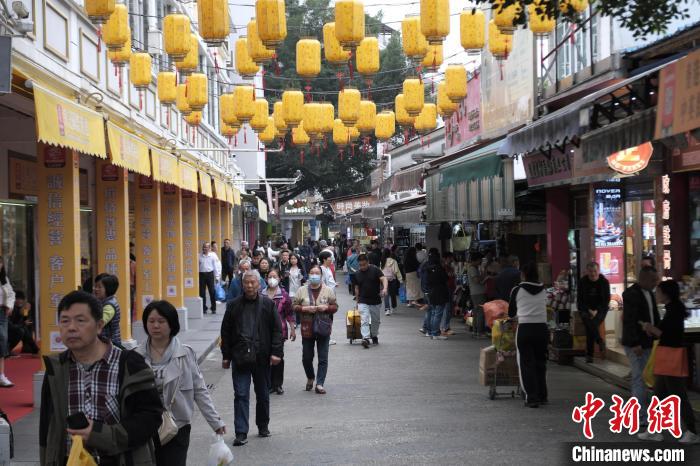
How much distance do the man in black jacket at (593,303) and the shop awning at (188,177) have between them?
863cm

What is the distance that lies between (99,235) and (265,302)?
6996 mm

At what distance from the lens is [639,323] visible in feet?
33.2

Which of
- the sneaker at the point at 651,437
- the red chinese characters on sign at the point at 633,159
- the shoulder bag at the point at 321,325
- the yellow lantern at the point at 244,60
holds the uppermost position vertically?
the yellow lantern at the point at 244,60

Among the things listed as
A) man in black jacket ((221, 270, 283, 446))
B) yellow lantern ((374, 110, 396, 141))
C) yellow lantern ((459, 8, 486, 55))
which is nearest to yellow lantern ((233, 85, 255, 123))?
yellow lantern ((374, 110, 396, 141))

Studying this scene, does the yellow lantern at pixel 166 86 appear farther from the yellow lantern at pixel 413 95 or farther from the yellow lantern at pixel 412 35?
the yellow lantern at pixel 412 35

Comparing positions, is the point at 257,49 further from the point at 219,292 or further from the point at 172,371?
the point at 219,292

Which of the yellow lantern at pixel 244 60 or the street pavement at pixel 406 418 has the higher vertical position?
the yellow lantern at pixel 244 60

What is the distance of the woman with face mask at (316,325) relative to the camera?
13.3m

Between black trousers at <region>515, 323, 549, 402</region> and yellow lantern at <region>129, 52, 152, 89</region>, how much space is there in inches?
367

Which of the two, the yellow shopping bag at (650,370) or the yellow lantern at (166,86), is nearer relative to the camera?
the yellow shopping bag at (650,370)

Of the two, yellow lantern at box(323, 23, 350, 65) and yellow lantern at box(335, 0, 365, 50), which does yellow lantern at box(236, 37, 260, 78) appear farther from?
yellow lantern at box(335, 0, 365, 50)

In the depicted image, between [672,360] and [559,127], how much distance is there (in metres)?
3.97

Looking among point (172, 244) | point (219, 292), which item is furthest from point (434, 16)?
point (219, 292)

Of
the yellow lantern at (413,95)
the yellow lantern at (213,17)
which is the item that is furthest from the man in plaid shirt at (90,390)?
the yellow lantern at (413,95)
